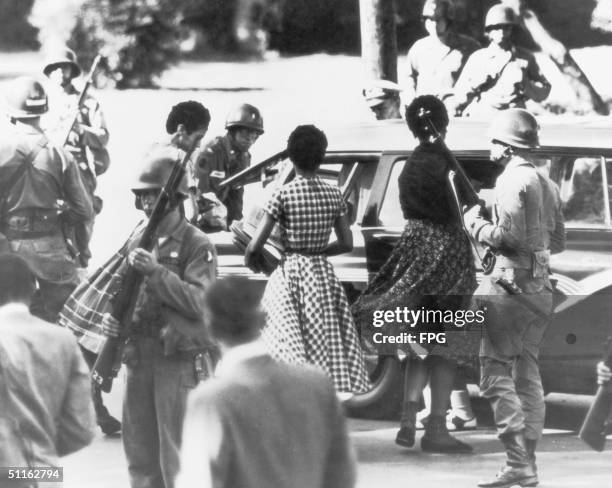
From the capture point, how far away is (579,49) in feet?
26.0

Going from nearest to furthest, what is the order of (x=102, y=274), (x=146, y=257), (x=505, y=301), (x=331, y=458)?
1. (x=331, y=458)
2. (x=146, y=257)
3. (x=102, y=274)
4. (x=505, y=301)

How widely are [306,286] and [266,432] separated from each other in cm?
280

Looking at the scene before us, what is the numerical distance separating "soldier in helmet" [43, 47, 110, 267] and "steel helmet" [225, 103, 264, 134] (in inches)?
29.3

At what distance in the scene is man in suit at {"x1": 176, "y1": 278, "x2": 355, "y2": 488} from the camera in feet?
12.8

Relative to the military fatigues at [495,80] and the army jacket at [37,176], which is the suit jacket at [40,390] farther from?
the military fatigues at [495,80]

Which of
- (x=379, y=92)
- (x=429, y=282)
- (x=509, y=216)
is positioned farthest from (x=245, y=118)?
(x=509, y=216)

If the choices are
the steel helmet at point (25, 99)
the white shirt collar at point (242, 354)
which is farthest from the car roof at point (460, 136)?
the white shirt collar at point (242, 354)

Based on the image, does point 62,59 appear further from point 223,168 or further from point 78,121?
point 223,168

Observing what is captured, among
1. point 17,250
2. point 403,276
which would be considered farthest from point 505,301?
point 17,250

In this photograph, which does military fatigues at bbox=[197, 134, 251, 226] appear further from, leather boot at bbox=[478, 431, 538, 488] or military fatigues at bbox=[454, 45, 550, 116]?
leather boot at bbox=[478, 431, 538, 488]

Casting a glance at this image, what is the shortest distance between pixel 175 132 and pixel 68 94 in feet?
3.10

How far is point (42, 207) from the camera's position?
24.8 feet

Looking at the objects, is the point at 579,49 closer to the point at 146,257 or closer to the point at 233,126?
the point at 233,126

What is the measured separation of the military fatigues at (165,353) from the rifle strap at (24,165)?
1657mm
